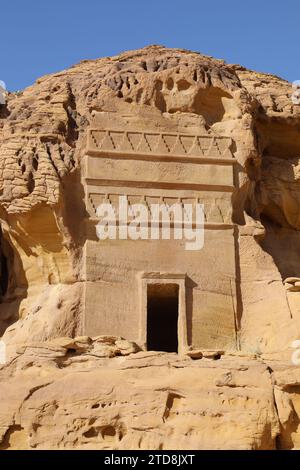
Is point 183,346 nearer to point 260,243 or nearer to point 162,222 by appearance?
point 162,222

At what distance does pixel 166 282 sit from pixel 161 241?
897mm

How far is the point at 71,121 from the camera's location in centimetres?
2098

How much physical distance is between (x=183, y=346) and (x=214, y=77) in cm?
598

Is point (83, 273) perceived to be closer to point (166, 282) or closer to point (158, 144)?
point (166, 282)

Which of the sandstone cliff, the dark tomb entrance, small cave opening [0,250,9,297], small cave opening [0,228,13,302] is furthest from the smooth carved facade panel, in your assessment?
small cave opening [0,250,9,297]

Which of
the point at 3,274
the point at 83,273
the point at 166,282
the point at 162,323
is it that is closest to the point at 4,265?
the point at 3,274

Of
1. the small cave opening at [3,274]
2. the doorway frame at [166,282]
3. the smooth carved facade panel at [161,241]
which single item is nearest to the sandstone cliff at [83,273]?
the small cave opening at [3,274]

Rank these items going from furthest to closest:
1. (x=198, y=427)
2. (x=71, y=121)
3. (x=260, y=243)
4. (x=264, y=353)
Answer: (x=260, y=243) < (x=71, y=121) < (x=264, y=353) < (x=198, y=427)

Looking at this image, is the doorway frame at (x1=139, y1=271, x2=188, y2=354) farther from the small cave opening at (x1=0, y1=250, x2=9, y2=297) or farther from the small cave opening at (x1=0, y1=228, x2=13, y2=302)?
the small cave opening at (x1=0, y1=250, x2=9, y2=297)

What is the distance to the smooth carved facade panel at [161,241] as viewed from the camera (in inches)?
782

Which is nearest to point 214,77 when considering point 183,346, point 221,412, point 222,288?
point 222,288

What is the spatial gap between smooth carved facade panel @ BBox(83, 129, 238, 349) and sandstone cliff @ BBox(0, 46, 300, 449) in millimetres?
280

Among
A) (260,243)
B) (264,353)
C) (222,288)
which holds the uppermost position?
(260,243)

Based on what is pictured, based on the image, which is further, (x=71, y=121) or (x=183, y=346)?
(x=71, y=121)
